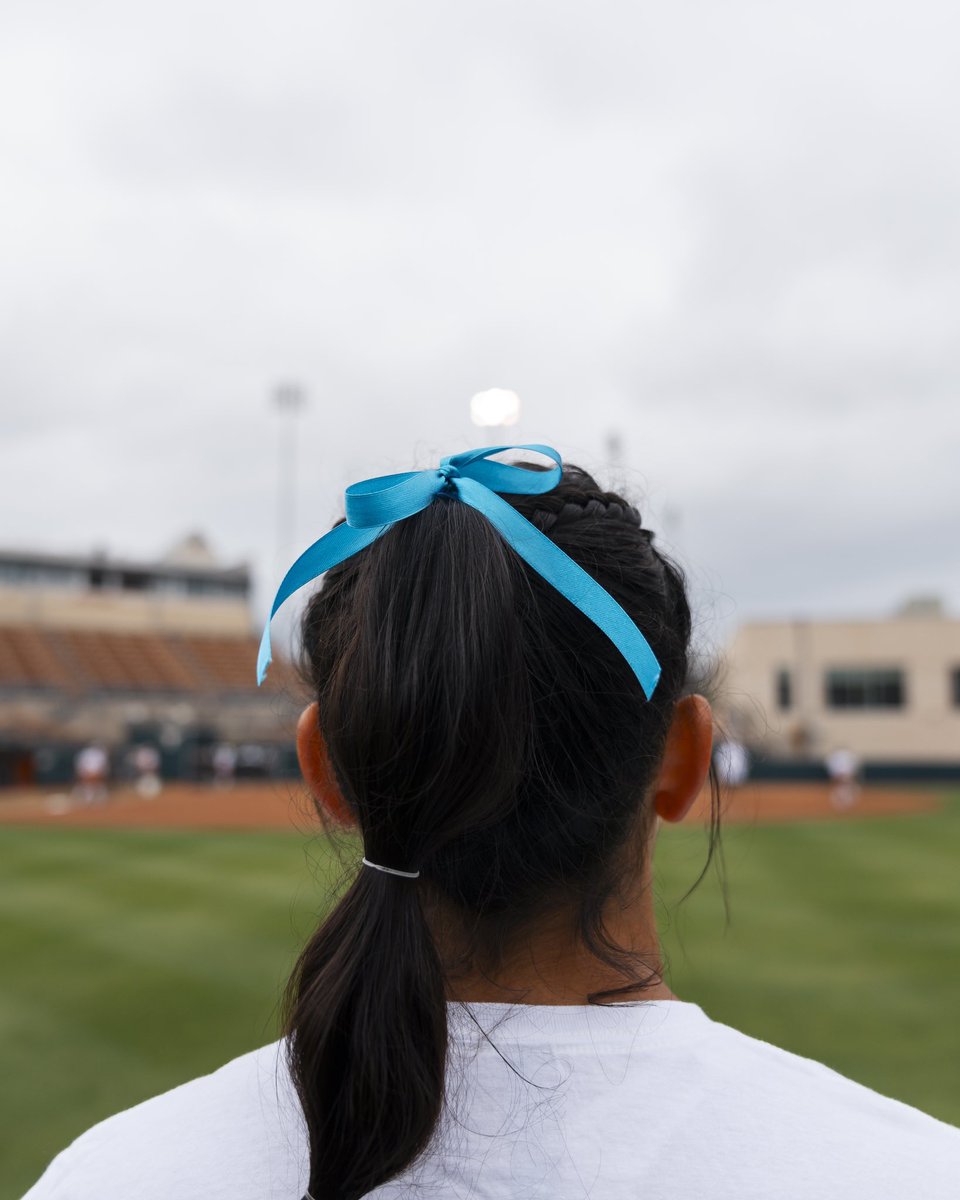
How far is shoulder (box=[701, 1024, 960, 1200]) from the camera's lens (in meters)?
0.89

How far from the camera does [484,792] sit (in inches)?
39.6

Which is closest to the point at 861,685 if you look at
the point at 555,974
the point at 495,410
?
the point at 495,410

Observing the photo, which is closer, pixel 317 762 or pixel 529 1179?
pixel 529 1179

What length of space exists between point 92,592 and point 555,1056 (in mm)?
44737

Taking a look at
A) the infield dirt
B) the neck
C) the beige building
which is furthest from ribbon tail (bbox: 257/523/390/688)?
the beige building

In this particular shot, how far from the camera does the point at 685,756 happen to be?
1233 mm

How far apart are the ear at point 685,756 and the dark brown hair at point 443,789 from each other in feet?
0.18

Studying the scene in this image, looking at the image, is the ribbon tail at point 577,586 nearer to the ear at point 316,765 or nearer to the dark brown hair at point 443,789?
the dark brown hair at point 443,789

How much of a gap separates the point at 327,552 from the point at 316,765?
1.03ft

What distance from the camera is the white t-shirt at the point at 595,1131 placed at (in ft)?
2.88

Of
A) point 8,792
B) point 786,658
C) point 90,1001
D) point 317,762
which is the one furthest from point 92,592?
point 317,762

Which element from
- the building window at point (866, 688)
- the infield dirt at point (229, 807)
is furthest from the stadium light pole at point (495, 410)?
the building window at point (866, 688)

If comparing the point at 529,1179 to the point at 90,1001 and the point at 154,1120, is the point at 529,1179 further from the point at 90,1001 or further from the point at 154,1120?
the point at 90,1001

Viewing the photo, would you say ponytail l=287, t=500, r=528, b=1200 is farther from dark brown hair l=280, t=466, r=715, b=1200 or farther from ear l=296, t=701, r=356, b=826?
ear l=296, t=701, r=356, b=826
